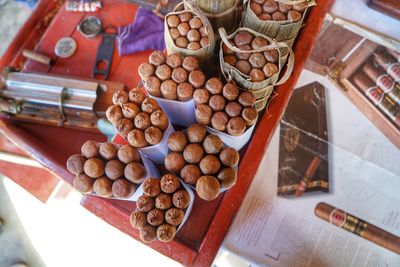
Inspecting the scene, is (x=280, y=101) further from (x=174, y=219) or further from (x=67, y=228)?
(x=67, y=228)

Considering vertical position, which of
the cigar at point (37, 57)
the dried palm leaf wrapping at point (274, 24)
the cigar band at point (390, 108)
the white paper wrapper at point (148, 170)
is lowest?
the cigar at point (37, 57)

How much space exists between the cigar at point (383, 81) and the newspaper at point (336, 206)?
12 cm

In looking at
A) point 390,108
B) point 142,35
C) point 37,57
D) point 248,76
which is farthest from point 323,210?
point 37,57

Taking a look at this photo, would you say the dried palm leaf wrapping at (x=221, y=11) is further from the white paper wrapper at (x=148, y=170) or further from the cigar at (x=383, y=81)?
the cigar at (x=383, y=81)

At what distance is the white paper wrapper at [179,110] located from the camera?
647 millimetres

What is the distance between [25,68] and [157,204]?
1151 mm

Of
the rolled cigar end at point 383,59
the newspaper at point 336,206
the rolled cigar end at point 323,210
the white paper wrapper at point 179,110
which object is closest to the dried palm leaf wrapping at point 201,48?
the white paper wrapper at point 179,110

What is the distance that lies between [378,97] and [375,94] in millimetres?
13

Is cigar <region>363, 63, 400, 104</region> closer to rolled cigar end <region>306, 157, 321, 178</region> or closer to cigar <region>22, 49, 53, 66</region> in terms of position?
rolled cigar end <region>306, 157, 321, 178</region>

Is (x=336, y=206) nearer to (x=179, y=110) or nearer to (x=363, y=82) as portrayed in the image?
(x=363, y=82)

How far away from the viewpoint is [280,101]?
0.79m

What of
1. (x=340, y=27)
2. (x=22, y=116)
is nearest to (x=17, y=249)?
(x=22, y=116)

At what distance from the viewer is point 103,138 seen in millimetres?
1230

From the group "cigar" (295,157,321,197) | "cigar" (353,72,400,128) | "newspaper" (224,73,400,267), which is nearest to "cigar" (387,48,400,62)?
"cigar" (353,72,400,128)
